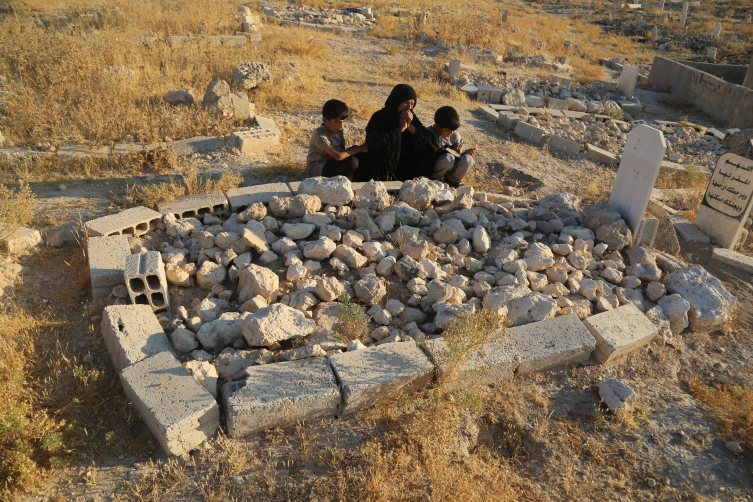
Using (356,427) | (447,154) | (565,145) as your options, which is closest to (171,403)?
(356,427)

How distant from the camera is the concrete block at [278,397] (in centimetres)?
295

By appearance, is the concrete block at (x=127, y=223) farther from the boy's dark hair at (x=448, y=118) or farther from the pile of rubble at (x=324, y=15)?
the pile of rubble at (x=324, y=15)

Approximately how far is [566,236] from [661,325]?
121cm

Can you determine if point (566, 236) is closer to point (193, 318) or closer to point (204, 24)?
point (193, 318)

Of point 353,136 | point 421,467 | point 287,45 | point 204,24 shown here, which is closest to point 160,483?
point 421,467

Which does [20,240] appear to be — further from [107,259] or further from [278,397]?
[278,397]

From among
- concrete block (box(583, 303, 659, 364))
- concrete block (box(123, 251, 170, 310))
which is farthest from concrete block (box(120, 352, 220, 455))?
concrete block (box(583, 303, 659, 364))

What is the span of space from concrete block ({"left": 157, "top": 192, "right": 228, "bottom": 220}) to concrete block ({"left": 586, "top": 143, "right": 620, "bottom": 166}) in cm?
644

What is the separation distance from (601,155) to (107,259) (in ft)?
25.2

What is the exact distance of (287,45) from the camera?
12.5 m

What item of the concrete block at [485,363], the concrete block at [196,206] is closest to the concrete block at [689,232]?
the concrete block at [485,363]

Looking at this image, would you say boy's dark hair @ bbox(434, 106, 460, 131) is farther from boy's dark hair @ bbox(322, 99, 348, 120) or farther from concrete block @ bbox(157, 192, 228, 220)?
concrete block @ bbox(157, 192, 228, 220)

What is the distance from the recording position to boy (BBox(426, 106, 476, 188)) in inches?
229

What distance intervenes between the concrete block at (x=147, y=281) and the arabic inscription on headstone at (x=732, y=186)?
19.6 ft
